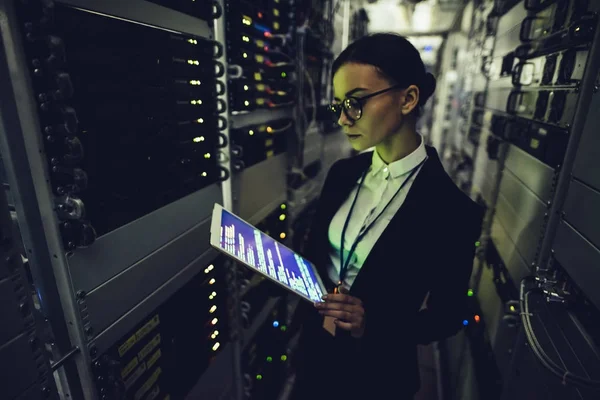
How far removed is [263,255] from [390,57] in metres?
0.78

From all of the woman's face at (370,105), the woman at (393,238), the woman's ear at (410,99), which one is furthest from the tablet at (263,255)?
the woman's ear at (410,99)

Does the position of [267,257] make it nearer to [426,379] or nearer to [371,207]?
[371,207]

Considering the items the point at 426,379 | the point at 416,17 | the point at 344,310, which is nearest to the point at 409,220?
the point at 344,310

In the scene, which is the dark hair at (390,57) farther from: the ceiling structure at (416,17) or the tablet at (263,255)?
the ceiling structure at (416,17)

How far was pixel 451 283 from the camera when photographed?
1149mm

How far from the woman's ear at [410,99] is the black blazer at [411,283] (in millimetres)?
200

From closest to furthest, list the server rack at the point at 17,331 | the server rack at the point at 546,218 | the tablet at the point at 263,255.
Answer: the server rack at the point at 17,331, the tablet at the point at 263,255, the server rack at the point at 546,218

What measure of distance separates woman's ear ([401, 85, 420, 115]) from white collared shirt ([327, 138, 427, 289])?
152mm

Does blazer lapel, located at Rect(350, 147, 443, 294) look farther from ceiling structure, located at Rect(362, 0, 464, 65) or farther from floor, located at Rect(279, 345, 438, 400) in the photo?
ceiling structure, located at Rect(362, 0, 464, 65)

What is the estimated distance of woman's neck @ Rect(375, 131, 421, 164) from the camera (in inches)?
49.1

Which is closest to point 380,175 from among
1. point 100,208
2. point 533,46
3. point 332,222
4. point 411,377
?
point 332,222

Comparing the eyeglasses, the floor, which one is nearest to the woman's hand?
the eyeglasses

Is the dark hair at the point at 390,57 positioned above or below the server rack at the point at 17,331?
above

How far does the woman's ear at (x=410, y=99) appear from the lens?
1.17m
